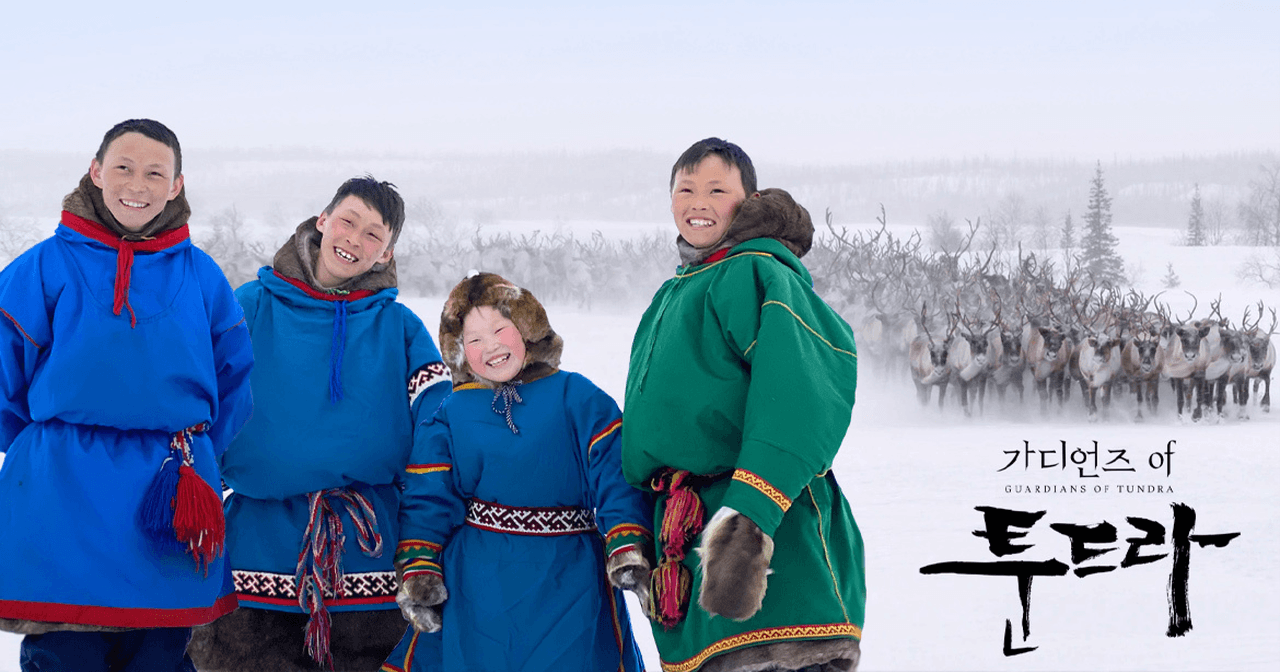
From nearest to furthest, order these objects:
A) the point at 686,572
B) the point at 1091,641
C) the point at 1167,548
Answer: the point at 686,572 < the point at 1091,641 < the point at 1167,548

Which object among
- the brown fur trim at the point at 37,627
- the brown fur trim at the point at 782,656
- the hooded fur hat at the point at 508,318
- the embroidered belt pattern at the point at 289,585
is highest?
the hooded fur hat at the point at 508,318

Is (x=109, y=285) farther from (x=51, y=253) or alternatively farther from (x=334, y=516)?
(x=334, y=516)

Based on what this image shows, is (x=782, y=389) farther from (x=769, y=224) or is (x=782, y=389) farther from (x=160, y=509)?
(x=160, y=509)

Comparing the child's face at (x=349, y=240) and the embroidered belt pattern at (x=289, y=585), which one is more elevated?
the child's face at (x=349, y=240)

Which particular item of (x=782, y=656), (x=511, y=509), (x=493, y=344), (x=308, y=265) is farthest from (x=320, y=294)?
(x=782, y=656)

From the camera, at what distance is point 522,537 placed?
7.41 feet

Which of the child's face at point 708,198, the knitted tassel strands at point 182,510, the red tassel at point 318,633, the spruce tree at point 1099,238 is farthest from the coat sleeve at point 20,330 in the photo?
the spruce tree at point 1099,238

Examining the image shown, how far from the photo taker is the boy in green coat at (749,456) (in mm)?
1813

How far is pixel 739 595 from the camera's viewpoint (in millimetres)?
1778

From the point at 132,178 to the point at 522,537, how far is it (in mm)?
1063

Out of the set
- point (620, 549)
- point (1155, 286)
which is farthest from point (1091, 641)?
point (1155, 286)

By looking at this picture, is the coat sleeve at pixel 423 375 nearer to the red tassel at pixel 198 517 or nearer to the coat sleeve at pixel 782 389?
the red tassel at pixel 198 517

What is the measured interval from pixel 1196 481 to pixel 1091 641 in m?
3.20

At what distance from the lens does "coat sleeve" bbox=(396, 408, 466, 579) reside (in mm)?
2225
